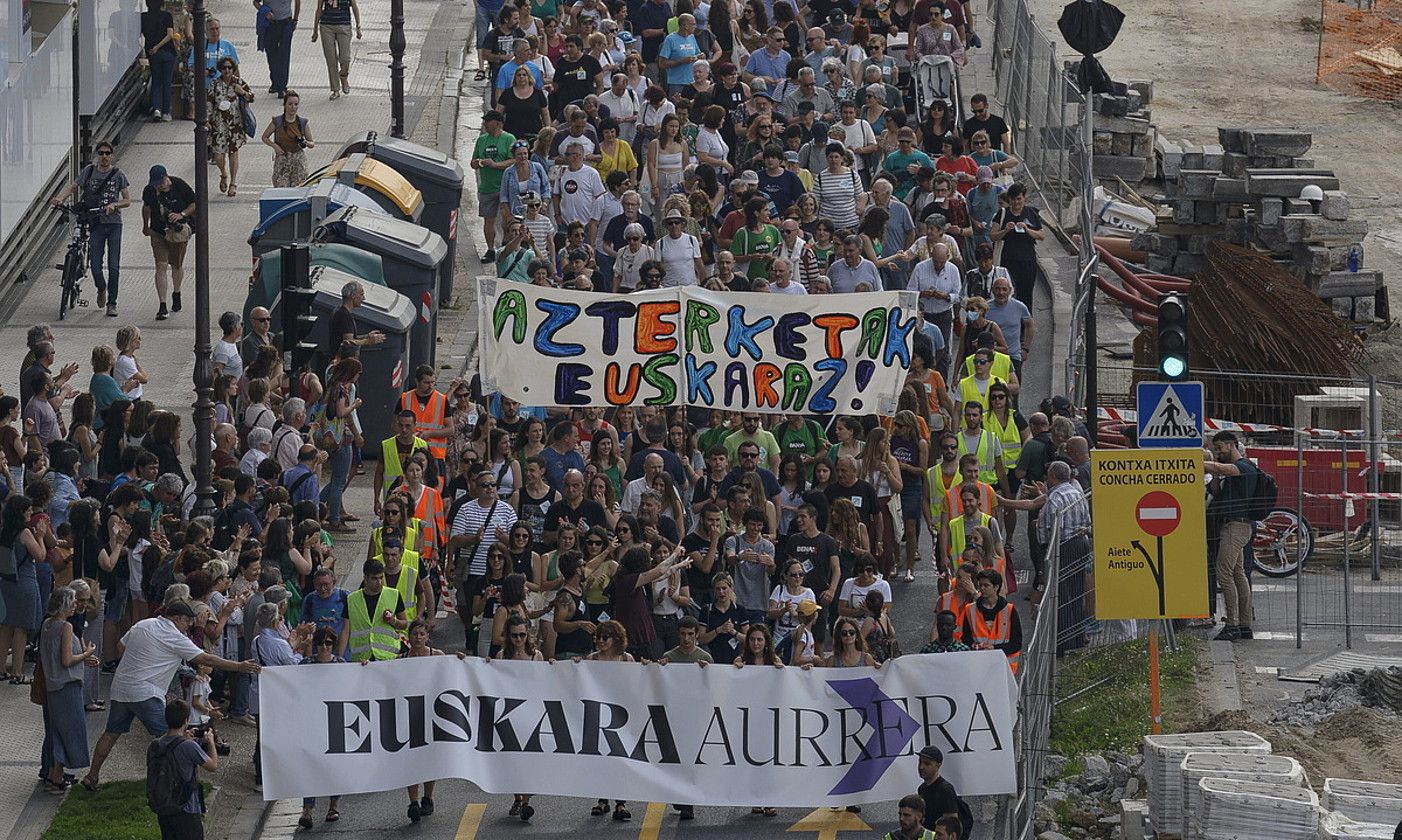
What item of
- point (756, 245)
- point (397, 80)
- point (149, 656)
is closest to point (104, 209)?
point (397, 80)

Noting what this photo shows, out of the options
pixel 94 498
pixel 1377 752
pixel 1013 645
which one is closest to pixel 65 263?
pixel 94 498

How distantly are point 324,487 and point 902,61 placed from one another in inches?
486

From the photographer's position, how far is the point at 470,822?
16.9m

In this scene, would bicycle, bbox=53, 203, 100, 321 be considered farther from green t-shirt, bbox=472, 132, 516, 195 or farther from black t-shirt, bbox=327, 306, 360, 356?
black t-shirt, bbox=327, 306, 360, 356

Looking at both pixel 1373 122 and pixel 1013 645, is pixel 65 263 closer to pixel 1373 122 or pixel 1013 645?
pixel 1013 645

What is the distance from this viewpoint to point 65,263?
27.0 m

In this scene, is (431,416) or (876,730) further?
(431,416)

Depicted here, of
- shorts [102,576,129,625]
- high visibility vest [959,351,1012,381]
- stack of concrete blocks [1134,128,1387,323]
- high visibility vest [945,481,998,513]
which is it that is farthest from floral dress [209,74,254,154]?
high visibility vest [945,481,998,513]

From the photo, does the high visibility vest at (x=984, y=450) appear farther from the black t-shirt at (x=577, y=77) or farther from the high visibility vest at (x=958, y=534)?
the black t-shirt at (x=577, y=77)

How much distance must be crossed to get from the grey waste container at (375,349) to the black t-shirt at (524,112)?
542cm

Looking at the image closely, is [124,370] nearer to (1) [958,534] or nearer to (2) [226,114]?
(1) [958,534]

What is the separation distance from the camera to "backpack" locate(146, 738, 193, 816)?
15539 mm

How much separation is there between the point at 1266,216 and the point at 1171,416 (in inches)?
570

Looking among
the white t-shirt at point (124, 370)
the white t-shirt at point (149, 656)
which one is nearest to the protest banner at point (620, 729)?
the white t-shirt at point (149, 656)
